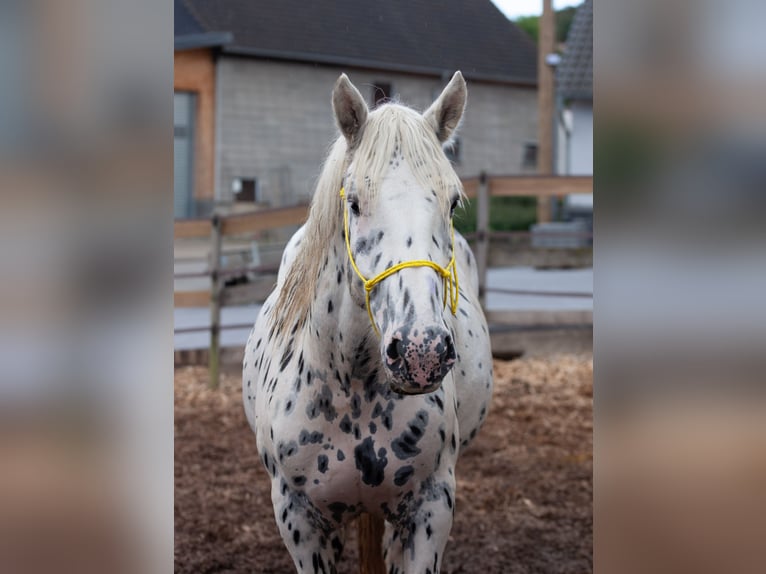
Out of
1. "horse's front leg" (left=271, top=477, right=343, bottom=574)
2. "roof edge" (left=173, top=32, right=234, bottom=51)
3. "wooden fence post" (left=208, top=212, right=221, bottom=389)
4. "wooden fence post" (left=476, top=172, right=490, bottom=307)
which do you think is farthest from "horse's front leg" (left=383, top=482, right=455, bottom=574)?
"roof edge" (left=173, top=32, right=234, bottom=51)

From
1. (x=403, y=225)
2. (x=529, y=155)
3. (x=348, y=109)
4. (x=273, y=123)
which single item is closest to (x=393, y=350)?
(x=403, y=225)

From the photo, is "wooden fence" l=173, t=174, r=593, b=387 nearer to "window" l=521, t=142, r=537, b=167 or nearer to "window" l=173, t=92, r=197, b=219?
"window" l=173, t=92, r=197, b=219

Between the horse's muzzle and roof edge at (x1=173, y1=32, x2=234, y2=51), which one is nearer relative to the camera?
the horse's muzzle

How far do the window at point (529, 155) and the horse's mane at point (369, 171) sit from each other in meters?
15.4

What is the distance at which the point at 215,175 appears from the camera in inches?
550

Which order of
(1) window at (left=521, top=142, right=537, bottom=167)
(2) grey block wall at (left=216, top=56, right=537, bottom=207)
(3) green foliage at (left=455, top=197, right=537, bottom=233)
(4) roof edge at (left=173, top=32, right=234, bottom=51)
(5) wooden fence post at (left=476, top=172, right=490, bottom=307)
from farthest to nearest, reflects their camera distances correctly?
1. (1) window at (left=521, top=142, right=537, bottom=167)
2. (3) green foliage at (left=455, top=197, right=537, bottom=233)
3. (2) grey block wall at (left=216, top=56, right=537, bottom=207)
4. (4) roof edge at (left=173, top=32, right=234, bottom=51)
5. (5) wooden fence post at (left=476, top=172, right=490, bottom=307)

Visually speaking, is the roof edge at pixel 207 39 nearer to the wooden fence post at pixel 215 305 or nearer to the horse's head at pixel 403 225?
the wooden fence post at pixel 215 305

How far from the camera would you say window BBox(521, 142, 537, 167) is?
57.6 feet

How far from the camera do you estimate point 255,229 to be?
7.44m

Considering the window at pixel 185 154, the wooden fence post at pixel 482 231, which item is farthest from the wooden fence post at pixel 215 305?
the window at pixel 185 154

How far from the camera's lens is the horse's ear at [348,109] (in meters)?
2.11

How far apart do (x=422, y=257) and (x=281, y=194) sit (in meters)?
12.9

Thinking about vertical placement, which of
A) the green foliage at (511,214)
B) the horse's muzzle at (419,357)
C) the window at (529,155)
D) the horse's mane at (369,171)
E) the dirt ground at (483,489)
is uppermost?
the window at (529,155)
